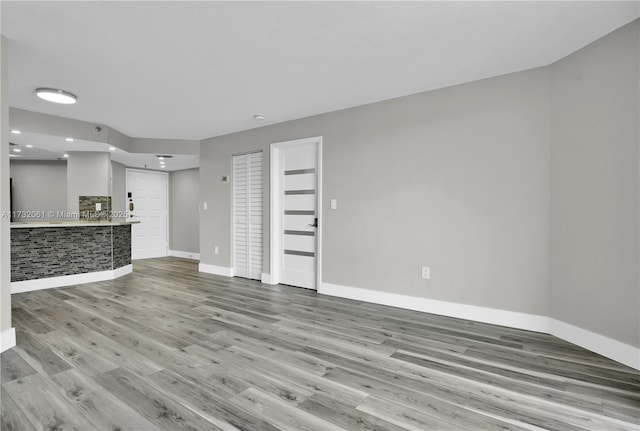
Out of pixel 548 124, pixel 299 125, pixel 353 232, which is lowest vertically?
pixel 353 232

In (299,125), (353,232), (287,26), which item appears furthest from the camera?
(299,125)

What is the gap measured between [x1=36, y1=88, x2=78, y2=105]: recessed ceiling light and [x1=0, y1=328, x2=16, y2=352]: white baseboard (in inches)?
102

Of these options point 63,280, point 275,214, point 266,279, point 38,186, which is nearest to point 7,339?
point 63,280

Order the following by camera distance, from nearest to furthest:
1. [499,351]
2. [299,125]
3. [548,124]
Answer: [499,351]
[548,124]
[299,125]

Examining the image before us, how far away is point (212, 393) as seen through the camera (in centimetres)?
201

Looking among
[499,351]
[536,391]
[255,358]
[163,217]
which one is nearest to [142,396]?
[255,358]

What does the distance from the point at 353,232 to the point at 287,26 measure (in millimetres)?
2572

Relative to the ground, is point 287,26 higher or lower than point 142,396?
higher

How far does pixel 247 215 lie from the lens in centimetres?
557

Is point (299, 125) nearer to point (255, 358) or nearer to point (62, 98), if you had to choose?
point (62, 98)

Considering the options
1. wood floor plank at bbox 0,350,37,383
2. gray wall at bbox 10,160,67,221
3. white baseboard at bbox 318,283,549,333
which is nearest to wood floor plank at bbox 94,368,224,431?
wood floor plank at bbox 0,350,37,383

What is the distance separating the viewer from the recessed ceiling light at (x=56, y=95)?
363 centimetres

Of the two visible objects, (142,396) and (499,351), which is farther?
(499,351)

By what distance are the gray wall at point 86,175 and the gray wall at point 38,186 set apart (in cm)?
213
